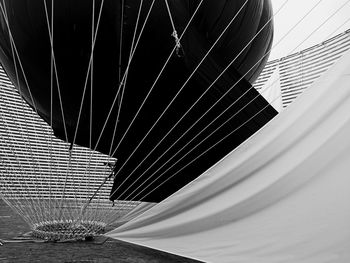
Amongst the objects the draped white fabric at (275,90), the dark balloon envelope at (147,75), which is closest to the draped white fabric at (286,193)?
the dark balloon envelope at (147,75)

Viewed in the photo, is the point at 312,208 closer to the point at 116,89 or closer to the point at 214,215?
the point at 214,215

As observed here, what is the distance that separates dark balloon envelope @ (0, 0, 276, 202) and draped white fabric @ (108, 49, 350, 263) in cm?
36

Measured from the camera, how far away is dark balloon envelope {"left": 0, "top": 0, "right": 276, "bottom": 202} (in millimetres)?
1524

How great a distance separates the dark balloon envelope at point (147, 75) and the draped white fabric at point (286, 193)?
36 cm

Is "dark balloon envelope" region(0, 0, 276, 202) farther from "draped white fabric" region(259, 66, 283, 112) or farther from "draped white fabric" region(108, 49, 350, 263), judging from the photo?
"draped white fabric" region(259, 66, 283, 112)

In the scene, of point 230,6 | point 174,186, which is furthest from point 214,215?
point 230,6

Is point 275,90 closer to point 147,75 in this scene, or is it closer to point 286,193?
point 147,75

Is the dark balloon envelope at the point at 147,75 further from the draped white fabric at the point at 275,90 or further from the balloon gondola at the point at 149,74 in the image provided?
the draped white fabric at the point at 275,90

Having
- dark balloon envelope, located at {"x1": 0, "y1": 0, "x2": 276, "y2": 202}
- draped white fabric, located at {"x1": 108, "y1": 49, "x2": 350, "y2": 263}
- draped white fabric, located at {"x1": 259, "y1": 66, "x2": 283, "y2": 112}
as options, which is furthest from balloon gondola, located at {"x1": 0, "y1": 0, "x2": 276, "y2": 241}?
draped white fabric, located at {"x1": 259, "y1": 66, "x2": 283, "y2": 112}

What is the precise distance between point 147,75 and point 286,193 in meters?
0.92

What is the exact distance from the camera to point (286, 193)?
1.10m

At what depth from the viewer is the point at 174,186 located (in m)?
1.80

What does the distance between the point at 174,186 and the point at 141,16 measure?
3.03ft

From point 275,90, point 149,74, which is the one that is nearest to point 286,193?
point 149,74
